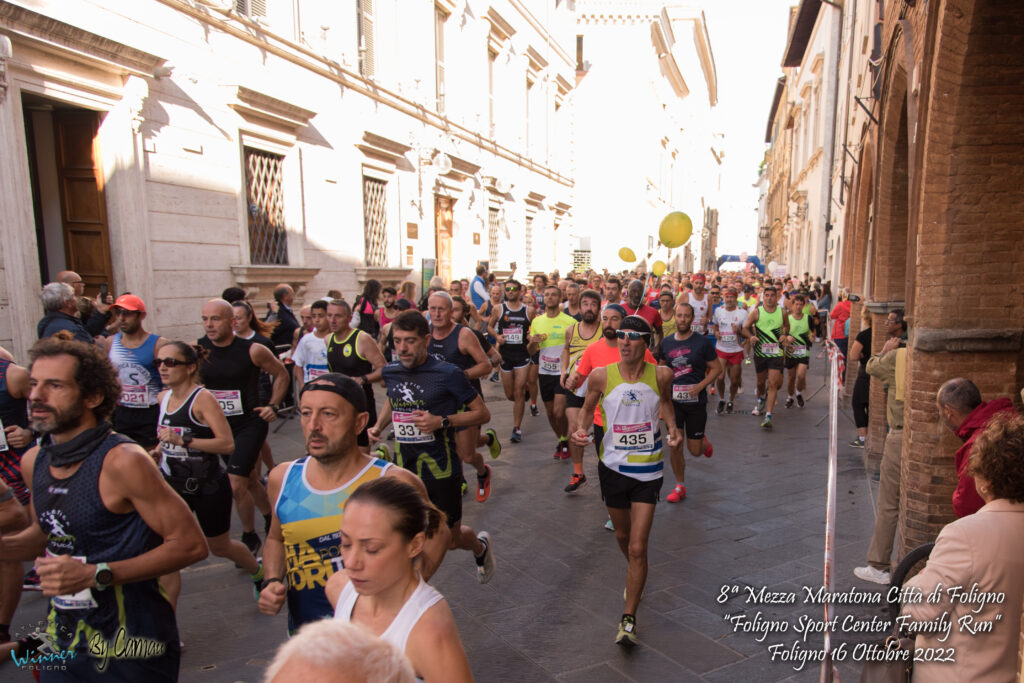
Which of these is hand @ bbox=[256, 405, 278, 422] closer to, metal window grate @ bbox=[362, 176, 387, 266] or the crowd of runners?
the crowd of runners

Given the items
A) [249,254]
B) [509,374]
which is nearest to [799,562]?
[509,374]

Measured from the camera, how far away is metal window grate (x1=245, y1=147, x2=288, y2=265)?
11016 mm

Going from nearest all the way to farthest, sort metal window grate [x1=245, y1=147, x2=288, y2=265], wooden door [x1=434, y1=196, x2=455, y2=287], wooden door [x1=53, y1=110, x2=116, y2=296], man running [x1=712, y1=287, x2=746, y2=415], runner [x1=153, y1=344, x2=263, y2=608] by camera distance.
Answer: runner [x1=153, y1=344, x2=263, y2=608]
wooden door [x1=53, y1=110, x2=116, y2=296]
man running [x1=712, y1=287, x2=746, y2=415]
metal window grate [x1=245, y1=147, x2=288, y2=265]
wooden door [x1=434, y1=196, x2=455, y2=287]

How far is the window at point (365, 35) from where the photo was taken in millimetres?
13863

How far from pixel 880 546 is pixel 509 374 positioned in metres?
5.24

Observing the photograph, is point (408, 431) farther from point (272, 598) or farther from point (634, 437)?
point (272, 598)

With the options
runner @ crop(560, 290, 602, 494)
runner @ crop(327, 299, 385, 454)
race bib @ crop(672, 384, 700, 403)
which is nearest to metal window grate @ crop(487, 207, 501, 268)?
runner @ crop(560, 290, 602, 494)

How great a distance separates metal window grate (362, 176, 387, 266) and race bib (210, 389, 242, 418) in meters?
9.34

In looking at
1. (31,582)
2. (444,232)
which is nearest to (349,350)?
(31,582)

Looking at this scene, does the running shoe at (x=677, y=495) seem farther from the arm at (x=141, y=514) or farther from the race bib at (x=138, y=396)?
the arm at (x=141, y=514)

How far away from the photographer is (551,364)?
8.45 m

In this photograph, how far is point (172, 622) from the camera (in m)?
2.55

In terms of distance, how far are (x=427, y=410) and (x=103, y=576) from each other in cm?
232

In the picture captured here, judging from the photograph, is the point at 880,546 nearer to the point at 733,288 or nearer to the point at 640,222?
the point at 733,288
